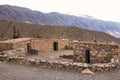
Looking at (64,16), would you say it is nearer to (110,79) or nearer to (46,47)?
(46,47)

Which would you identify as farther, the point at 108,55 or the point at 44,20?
the point at 44,20

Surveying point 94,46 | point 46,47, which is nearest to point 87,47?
point 94,46

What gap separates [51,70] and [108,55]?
226 inches

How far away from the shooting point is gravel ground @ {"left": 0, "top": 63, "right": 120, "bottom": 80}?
14.8 m

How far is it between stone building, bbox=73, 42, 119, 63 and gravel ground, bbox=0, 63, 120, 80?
395 centimetres

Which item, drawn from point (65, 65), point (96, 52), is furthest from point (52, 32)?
point (65, 65)

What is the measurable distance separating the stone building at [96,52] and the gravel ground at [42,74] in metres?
3.95

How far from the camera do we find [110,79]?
15.1m

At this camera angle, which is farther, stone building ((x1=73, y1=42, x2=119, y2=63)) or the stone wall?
the stone wall

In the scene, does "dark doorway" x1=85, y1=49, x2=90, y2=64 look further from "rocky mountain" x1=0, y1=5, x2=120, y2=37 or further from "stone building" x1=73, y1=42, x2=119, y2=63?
"rocky mountain" x1=0, y1=5, x2=120, y2=37

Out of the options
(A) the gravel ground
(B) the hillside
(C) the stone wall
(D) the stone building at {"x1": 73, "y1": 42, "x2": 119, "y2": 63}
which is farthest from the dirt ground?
(B) the hillside

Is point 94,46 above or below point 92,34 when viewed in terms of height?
above

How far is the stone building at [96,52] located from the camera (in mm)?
21205

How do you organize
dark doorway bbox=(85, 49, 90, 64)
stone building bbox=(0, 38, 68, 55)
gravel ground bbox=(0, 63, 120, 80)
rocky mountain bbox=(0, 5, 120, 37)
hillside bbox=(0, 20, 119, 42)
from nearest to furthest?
gravel ground bbox=(0, 63, 120, 80) → dark doorway bbox=(85, 49, 90, 64) → stone building bbox=(0, 38, 68, 55) → hillside bbox=(0, 20, 119, 42) → rocky mountain bbox=(0, 5, 120, 37)
